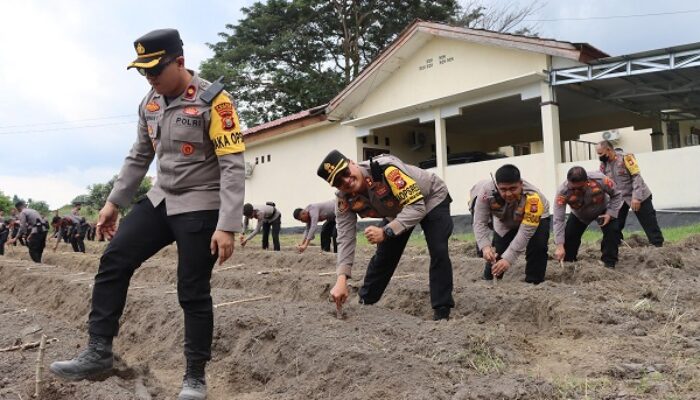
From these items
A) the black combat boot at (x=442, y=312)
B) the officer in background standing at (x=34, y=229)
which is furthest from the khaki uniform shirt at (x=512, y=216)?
the officer in background standing at (x=34, y=229)

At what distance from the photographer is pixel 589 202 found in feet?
21.1

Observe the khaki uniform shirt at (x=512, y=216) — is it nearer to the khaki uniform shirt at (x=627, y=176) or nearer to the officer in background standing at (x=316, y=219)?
the khaki uniform shirt at (x=627, y=176)

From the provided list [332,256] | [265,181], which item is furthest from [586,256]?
[265,181]

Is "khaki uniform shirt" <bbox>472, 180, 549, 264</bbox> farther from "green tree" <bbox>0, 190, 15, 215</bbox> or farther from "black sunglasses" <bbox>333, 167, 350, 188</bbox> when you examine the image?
"green tree" <bbox>0, 190, 15, 215</bbox>

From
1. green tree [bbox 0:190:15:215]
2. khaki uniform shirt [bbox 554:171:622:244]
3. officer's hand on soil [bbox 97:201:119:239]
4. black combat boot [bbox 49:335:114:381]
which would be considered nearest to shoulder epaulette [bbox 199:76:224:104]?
officer's hand on soil [bbox 97:201:119:239]

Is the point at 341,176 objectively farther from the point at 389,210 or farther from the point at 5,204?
the point at 5,204

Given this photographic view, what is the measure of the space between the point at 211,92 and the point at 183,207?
1.81 feet

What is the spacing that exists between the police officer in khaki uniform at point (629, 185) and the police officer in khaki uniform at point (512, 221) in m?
1.91

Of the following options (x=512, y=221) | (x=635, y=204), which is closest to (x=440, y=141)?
(x=635, y=204)

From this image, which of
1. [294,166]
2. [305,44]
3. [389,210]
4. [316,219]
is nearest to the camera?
[389,210]

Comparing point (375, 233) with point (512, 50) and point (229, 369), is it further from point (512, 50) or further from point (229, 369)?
point (512, 50)

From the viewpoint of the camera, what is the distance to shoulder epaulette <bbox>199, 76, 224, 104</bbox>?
286cm

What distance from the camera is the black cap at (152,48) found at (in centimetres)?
277

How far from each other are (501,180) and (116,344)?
349 cm
